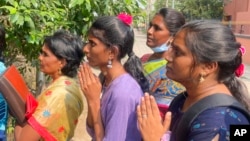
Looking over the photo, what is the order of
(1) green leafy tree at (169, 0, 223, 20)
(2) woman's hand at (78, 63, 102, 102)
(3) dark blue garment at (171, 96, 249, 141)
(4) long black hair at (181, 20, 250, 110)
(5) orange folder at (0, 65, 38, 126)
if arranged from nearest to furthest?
(3) dark blue garment at (171, 96, 249, 141) → (4) long black hair at (181, 20, 250, 110) → (2) woman's hand at (78, 63, 102, 102) → (5) orange folder at (0, 65, 38, 126) → (1) green leafy tree at (169, 0, 223, 20)

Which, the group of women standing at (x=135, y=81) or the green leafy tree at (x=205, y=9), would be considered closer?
the group of women standing at (x=135, y=81)

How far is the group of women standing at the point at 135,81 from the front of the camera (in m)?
1.35

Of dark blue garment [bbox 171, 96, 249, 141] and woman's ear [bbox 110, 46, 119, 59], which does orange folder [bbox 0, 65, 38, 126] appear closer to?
woman's ear [bbox 110, 46, 119, 59]

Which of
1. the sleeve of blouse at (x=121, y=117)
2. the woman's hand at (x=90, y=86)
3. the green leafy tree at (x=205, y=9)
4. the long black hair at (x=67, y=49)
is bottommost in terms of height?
the green leafy tree at (x=205, y=9)

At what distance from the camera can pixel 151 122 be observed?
54.3 inches

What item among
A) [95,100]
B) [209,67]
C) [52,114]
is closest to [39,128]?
[52,114]

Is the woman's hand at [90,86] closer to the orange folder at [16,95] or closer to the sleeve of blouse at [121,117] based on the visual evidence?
the sleeve of blouse at [121,117]

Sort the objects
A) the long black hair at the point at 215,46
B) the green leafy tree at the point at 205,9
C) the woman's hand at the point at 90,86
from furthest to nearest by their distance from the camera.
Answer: the green leafy tree at the point at 205,9, the woman's hand at the point at 90,86, the long black hair at the point at 215,46

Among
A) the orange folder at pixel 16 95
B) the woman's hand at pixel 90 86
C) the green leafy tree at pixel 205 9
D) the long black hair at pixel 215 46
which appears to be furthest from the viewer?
the green leafy tree at pixel 205 9

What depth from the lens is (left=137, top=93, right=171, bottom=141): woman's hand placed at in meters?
1.36

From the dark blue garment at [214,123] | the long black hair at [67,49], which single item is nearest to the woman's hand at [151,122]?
the dark blue garment at [214,123]

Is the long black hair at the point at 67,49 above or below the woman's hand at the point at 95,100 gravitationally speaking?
above

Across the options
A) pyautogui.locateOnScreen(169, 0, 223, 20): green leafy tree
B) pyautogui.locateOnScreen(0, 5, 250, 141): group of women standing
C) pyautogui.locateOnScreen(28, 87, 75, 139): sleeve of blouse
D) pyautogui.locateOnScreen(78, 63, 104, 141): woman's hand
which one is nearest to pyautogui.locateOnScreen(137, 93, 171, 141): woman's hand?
pyautogui.locateOnScreen(0, 5, 250, 141): group of women standing

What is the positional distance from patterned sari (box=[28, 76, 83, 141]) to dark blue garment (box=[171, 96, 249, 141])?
35.3 inches
